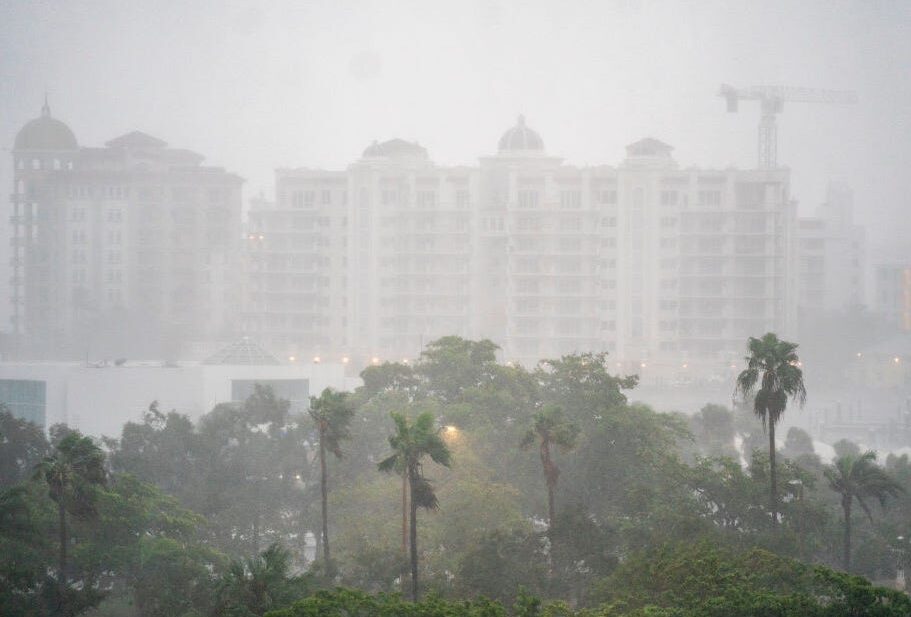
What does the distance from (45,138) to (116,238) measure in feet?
61.3

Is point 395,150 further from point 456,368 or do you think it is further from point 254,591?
point 254,591

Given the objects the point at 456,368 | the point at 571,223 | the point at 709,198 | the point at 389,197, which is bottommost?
the point at 456,368

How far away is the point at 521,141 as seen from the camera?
592 ft

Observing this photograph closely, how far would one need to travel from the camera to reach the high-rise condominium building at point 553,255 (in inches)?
6703

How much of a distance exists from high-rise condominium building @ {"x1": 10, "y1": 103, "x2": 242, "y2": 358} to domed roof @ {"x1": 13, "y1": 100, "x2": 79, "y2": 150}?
0.17 metres

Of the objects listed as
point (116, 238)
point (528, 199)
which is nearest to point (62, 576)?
point (528, 199)

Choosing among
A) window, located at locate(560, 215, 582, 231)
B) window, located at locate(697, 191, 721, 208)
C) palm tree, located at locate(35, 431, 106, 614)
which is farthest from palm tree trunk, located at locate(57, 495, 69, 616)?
window, located at locate(697, 191, 721, 208)

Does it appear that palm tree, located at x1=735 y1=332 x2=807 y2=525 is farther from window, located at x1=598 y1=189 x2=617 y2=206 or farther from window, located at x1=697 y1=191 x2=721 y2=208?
window, located at x1=697 y1=191 x2=721 y2=208

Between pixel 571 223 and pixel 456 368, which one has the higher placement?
pixel 571 223

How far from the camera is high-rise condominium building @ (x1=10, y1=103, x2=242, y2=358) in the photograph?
635 ft

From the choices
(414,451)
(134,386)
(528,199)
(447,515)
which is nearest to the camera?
(414,451)

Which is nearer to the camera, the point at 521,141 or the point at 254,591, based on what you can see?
the point at 254,591

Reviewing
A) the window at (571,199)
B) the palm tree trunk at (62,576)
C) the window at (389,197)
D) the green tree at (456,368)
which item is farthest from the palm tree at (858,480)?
the window at (389,197)

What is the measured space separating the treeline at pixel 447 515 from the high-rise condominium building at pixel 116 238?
114 m
